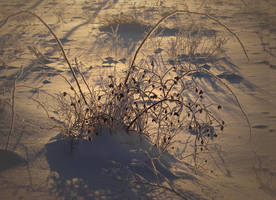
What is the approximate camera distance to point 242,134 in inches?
109

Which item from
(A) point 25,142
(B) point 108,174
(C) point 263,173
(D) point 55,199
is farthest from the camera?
(C) point 263,173

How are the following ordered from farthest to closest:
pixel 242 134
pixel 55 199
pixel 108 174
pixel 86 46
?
pixel 86 46 → pixel 242 134 → pixel 108 174 → pixel 55 199

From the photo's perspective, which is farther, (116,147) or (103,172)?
(116,147)

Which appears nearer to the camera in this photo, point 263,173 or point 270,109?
point 263,173

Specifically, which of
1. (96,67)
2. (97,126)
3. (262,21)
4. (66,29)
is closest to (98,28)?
(66,29)

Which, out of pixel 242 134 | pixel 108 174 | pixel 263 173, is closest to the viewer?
pixel 108 174

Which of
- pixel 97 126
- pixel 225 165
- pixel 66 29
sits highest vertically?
pixel 66 29

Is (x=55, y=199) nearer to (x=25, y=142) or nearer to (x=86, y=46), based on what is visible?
(x=25, y=142)

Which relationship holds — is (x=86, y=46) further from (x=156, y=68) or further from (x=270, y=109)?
(x=270, y=109)

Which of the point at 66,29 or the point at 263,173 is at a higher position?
the point at 66,29

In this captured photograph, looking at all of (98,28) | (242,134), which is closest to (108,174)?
(242,134)

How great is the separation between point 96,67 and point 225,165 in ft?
8.08

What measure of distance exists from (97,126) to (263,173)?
124cm

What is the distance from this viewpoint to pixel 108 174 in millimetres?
1817
